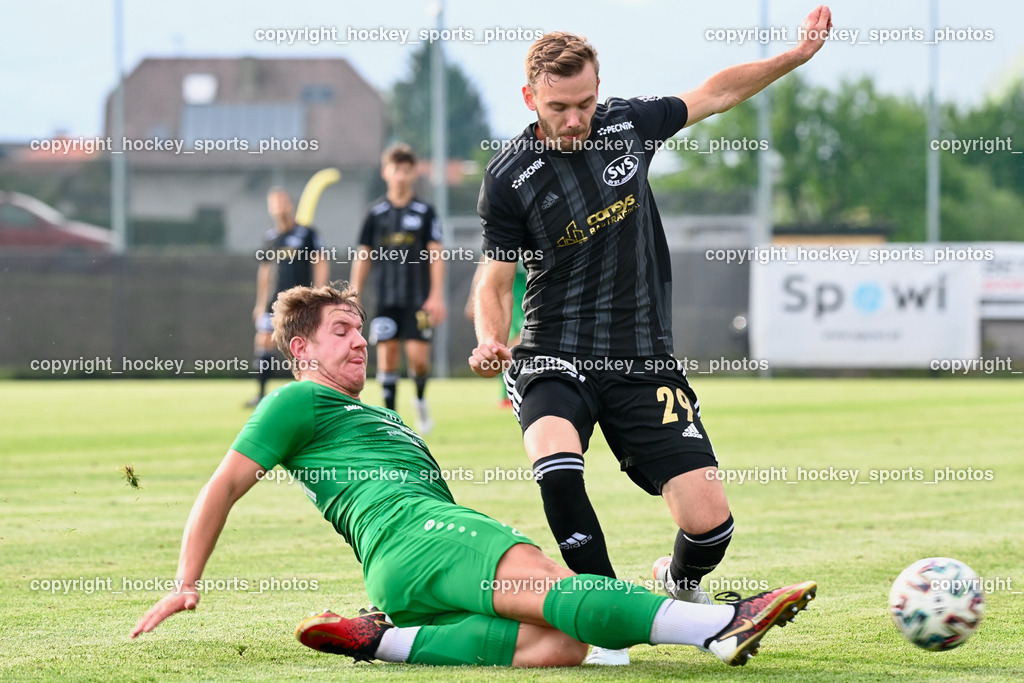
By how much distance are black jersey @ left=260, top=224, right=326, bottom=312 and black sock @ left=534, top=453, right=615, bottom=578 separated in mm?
9837

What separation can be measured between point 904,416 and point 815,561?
27.8ft

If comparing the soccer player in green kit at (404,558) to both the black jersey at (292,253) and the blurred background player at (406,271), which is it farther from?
the black jersey at (292,253)

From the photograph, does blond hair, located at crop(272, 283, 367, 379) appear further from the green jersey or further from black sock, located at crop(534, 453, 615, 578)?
black sock, located at crop(534, 453, 615, 578)

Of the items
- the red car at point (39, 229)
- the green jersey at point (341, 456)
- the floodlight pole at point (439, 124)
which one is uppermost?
the floodlight pole at point (439, 124)

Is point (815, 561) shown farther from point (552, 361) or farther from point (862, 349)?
point (862, 349)

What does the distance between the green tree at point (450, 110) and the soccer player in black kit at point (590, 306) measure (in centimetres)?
1850

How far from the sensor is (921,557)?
18.9 feet

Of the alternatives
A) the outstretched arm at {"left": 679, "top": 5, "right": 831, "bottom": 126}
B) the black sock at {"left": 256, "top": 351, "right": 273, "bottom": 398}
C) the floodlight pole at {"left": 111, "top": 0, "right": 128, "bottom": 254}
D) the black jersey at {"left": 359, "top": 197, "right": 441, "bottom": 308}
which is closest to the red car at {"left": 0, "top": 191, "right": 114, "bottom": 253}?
the floodlight pole at {"left": 111, "top": 0, "right": 128, "bottom": 254}

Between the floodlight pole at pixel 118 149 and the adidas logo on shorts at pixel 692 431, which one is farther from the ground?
the floodlight pole at pixel 118 149

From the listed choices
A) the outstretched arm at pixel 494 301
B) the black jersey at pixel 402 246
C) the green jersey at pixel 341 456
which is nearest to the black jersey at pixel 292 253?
the black jersey at pixel 402 246

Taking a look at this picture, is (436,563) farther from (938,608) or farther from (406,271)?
(406,271)

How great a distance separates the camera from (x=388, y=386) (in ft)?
36.6

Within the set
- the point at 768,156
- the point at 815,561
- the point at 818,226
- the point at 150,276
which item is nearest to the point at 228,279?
the point at 150,276

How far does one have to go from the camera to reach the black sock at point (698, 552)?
14.0 feet
